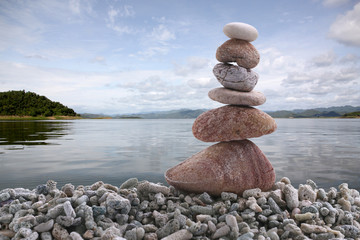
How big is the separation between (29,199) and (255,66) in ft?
25.0

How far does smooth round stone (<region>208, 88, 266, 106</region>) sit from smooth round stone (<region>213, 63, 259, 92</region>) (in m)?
0.19

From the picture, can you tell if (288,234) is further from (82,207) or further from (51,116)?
(51,116)

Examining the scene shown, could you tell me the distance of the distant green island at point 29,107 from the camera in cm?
8438

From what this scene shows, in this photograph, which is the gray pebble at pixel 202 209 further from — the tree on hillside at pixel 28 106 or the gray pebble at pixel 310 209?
the tree on hillside at pixel 28 106

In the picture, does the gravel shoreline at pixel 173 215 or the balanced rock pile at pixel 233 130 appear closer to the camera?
the gravel shoreline at pixel 173 215

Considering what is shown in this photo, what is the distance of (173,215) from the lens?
20.3ft

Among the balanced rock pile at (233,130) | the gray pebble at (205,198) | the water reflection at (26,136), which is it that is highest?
the balanced rock pile at (233,130)

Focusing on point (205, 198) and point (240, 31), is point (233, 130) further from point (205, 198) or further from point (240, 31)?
point (240, 31)

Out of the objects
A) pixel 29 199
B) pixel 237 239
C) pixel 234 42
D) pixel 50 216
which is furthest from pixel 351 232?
pixel 29 199

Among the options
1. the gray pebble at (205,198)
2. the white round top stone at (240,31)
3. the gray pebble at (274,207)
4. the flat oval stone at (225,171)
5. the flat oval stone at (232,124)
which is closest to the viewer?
the gray pebble at (274,207)

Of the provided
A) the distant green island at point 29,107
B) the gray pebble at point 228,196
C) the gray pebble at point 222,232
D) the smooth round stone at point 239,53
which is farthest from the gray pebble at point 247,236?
the distant green island at point 29,107

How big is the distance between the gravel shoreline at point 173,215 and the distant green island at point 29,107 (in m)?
90.8

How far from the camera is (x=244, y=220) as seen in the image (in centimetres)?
630

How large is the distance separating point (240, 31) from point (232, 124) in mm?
2838
